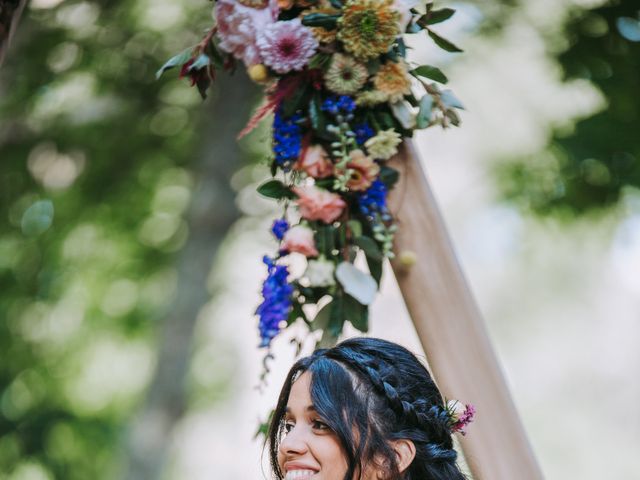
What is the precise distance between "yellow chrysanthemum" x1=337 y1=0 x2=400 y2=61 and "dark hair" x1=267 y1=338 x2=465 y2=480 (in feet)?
3.14

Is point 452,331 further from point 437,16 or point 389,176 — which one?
point 437,16

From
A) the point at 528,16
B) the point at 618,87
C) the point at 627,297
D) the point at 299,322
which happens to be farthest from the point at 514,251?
the point at 627,297

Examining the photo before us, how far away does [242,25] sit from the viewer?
2.97 m

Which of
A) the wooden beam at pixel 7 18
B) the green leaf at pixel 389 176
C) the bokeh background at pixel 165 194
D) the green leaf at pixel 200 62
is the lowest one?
the green leaf at pixel 389 176

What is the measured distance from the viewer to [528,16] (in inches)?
342

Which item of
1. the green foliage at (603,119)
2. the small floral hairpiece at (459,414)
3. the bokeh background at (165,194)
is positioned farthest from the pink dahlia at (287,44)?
the bokeh background at (165,194)

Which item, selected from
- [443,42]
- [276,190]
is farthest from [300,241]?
[443,42]

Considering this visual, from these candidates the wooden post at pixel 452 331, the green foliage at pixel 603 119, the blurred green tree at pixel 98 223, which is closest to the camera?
the wooden post at pixel 452 331

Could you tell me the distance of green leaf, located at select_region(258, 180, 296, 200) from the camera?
9.89 feet

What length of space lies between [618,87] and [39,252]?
7.47 metres

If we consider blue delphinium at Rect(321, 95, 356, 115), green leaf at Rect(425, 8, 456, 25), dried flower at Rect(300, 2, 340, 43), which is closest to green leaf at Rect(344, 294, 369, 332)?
blue delphinium at Rect(321, 95, 356, 115)

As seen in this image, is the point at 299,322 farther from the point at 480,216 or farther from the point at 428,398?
the point at 480,216

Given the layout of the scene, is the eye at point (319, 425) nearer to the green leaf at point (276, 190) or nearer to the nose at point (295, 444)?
the nose at point (295, 444)

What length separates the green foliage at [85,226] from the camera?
30.4ft
